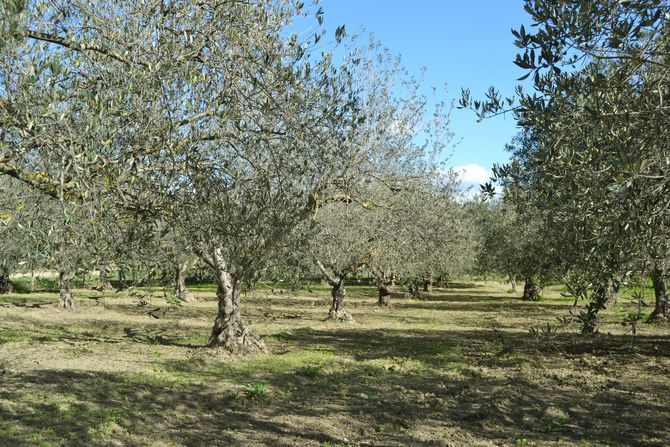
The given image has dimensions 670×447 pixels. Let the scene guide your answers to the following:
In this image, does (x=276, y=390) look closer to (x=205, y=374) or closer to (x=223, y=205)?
(x=205, y=374)

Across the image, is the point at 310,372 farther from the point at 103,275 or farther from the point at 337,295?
the point at 337,295

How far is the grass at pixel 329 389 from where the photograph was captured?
29.8 feet

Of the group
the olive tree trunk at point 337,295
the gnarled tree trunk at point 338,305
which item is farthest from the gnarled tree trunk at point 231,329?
the gnarled tree trunk at point 338,305

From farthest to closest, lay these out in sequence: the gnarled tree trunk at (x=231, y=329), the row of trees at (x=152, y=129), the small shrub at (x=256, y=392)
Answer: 1. the gnarled tree trunk at (x=231, y=329)
2. the small shrub at (x=256, y=392)
3. the row of trees at (x=152, y=129)

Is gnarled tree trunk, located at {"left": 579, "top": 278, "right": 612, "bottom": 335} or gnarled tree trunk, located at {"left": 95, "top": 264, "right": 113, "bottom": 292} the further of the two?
gnarled tree trunk, located at {"left": 95, "top": 264, "right": 113, "bottom": 292}

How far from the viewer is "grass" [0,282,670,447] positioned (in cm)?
907

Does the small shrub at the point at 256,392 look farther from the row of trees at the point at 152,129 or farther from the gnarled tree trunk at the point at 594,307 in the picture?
the gnarled tree trunk at the point at 594,307

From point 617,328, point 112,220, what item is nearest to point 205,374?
point 112,220

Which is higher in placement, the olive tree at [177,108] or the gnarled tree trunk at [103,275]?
the olive tree at [177,108]

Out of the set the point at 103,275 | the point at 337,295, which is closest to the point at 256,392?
the point at 103,275

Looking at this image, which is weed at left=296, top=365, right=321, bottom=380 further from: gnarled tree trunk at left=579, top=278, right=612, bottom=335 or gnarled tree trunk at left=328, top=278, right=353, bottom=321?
gnarled tree trunk at left=328, top=278, right=353, bottom=321

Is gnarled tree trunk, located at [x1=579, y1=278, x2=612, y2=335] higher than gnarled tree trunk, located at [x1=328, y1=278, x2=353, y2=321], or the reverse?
gnarled tree trunk, located at [x1=579, y1=278, x2=612, y2=335]

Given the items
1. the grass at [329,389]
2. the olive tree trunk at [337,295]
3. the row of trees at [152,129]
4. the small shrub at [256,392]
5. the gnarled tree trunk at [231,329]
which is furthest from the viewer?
the olive tree trunk at [337,295]

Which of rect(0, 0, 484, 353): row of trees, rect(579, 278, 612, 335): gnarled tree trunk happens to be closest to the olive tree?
rect(0, 0, 484, 353): row of trees
